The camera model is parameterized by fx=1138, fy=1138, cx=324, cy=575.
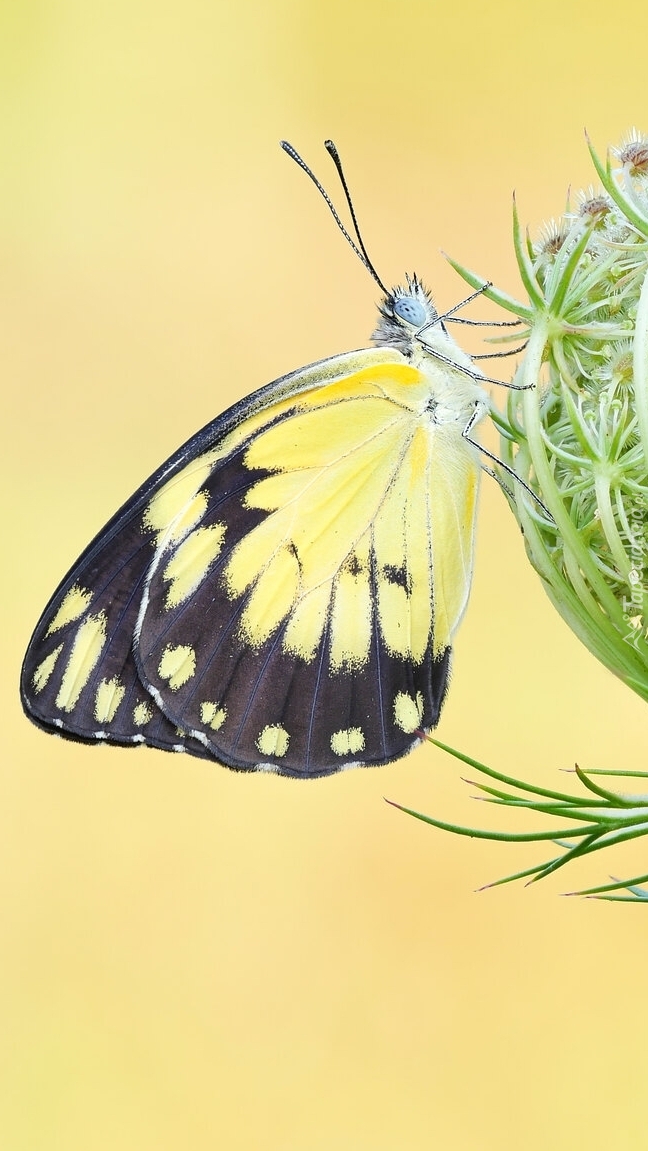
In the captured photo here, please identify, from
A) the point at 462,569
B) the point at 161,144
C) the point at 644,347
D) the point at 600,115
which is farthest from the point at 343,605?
the point at 161,144

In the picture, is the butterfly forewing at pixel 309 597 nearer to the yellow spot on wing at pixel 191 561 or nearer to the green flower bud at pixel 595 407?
the yellow spot on wing at pixel 191 561

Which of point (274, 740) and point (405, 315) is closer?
point (405, 315)

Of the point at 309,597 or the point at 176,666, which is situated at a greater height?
the point at 309,597

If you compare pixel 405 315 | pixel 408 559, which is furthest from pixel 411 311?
pixel 408 559

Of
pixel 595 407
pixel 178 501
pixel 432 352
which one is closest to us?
pixel 595 407

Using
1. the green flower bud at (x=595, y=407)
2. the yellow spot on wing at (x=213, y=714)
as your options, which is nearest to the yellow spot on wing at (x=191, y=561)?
the yellow spot on wing at (x=213, y=714)

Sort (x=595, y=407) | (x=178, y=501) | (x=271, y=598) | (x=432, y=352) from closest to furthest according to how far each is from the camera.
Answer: (x=595, y=407)
(x=432, y=352)
(x=178, y=501)
(x=271, y=598)

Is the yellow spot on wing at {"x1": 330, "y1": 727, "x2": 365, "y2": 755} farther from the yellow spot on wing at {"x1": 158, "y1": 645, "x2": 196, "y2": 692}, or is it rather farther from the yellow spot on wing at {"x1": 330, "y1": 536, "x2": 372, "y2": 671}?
the yellow spot on wing at {"x1": 158, "y1": 645, "x2": 196, "y2": 692}

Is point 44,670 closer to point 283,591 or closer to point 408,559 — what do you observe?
point 283,591
